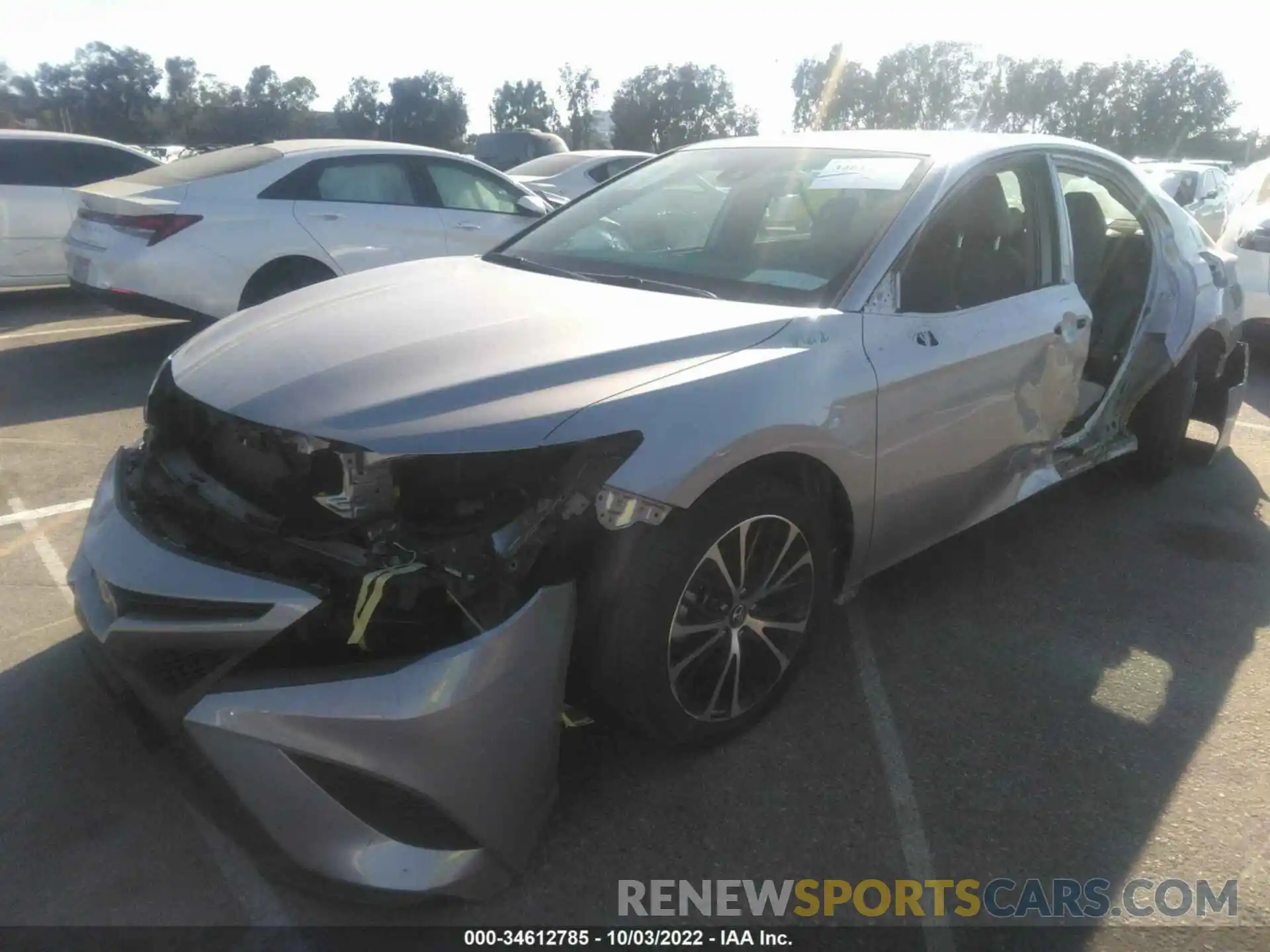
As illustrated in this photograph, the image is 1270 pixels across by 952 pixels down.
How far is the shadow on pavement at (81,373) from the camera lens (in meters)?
5.74

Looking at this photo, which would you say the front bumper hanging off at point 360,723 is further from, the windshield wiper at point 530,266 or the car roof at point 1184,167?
the car roof at point 1184,167

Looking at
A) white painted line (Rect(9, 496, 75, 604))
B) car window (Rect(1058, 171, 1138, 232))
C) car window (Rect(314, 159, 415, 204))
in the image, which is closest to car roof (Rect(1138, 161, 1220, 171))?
car window (Rect(1058, 171, 1138, 232))

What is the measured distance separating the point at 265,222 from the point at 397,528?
5184mm

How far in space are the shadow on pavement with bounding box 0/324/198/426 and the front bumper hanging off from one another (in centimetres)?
421

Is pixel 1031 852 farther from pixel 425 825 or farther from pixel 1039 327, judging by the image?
pixel 1039 327

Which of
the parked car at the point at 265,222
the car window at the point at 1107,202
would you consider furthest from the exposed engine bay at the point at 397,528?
the parked car at the point at 265,222

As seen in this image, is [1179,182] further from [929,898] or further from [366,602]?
[366,602]

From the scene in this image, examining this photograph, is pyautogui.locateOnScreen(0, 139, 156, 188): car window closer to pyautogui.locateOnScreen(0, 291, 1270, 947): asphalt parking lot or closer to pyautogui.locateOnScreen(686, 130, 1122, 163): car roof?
pyautogui.locateOnScreen(0, 291, 1270, 947): asphalt parking lot

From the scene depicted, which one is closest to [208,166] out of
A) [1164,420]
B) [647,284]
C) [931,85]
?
[647,284]

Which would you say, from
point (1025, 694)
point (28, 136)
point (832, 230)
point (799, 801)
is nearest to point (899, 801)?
point (799, 801)

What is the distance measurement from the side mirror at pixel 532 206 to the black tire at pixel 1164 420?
4.22 metres

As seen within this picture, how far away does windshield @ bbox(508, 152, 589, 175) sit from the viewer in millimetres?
11375

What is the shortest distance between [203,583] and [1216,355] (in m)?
4.77

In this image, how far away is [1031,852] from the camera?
2.38 meters
